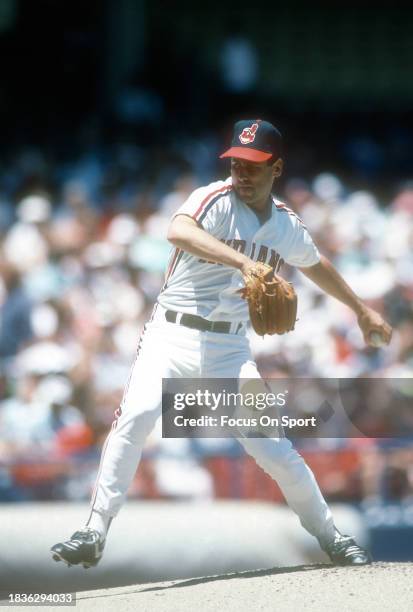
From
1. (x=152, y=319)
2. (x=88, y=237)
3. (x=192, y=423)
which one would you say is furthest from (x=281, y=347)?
(x=152, y=319)

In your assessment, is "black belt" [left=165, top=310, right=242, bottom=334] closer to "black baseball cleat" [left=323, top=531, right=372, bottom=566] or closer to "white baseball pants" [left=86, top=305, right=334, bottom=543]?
"white baseball pants" [left=86, top=305, right=334, bottom=543]

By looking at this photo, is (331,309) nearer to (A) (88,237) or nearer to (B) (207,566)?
(A) (88,237)

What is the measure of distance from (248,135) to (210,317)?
70 centimetres

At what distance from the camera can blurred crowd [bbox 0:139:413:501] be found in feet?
26.1

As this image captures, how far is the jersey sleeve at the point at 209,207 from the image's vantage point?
494cm

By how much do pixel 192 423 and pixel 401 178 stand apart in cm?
830

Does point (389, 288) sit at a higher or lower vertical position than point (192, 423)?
higher

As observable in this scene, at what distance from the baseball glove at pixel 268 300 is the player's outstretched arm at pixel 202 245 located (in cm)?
5

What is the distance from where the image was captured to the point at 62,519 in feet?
20.8

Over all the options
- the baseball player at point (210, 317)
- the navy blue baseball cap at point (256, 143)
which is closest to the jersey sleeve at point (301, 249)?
the baseball player at point (210, 317)

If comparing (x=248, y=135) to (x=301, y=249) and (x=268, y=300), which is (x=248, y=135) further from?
(x=268, y=300)

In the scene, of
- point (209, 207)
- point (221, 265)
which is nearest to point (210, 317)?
→ point (221, 265)

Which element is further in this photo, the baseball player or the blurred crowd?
the blurred crowd

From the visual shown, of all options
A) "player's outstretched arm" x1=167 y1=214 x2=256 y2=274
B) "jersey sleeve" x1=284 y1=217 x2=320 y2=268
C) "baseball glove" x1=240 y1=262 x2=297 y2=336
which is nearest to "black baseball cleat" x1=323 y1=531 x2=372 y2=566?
"baseball glove" x1=240 y1=262 x2=297 y2=336
